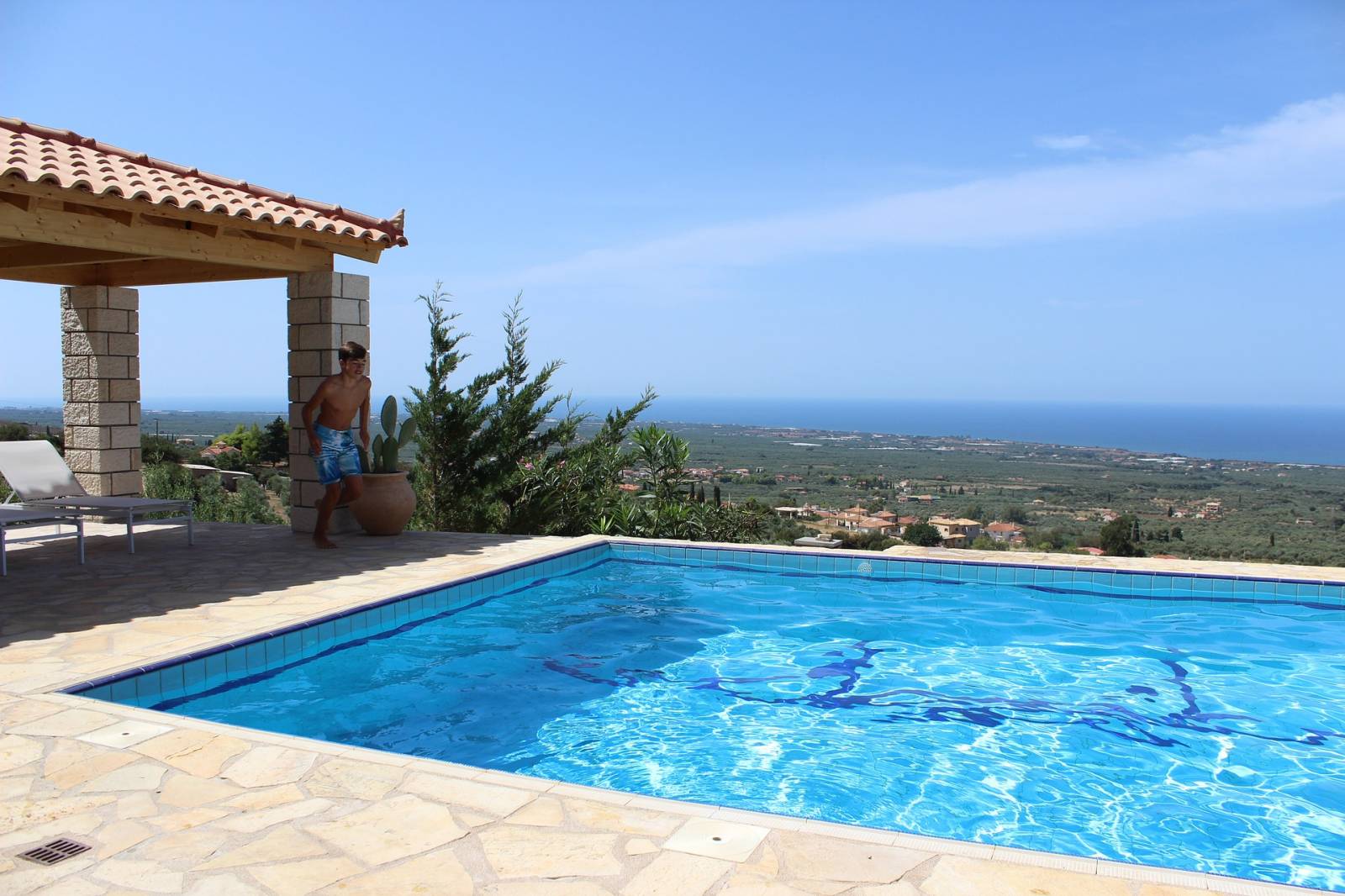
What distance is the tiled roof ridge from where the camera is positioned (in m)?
8.05

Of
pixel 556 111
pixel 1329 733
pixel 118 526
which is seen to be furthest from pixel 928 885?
pixel 556 111

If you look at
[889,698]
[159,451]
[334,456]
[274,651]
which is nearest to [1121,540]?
[889,698]

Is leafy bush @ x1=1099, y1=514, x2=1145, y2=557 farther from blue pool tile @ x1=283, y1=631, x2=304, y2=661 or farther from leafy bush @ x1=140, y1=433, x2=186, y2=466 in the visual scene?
leafy bush @ x1=140, y1=433, x2=186, y2=466

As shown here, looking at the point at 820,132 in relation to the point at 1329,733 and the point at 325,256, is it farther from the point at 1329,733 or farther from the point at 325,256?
the point at 1329,733

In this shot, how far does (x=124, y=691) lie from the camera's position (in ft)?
14.5

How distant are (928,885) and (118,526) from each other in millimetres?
10374

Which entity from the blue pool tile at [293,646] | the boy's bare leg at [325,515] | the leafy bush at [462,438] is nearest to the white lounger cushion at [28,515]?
the boy's bare leg at [325,515]

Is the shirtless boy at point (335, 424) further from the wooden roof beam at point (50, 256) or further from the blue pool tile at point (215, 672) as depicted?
the blue pool tile at point (215, 672)

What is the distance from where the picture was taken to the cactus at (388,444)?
9125 mm

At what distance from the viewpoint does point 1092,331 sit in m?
61.9

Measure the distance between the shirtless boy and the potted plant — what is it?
36 centimetres

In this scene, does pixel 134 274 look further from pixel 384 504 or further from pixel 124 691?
pixel 124 691

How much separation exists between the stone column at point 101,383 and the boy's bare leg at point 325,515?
3.62 metres

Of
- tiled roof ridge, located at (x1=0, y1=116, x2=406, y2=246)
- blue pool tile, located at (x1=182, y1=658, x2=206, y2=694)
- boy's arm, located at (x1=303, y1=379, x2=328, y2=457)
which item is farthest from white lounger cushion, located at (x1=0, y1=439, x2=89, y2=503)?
blue pool tile, located at (x1=182, y1=658, x2=206, y2=694)
